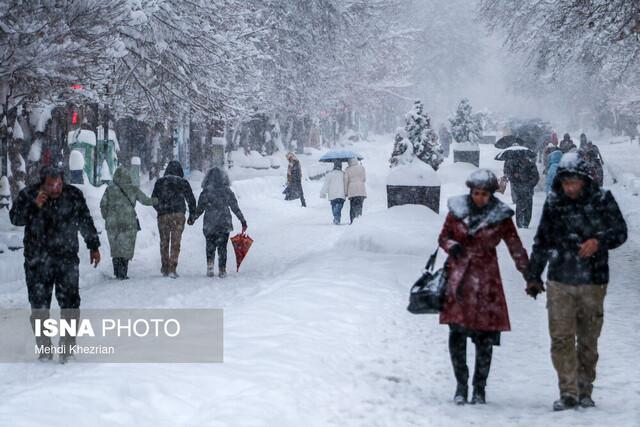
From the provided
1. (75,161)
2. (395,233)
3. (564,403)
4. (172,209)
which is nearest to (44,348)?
(564,403)

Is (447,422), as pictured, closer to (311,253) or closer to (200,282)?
(200,282)

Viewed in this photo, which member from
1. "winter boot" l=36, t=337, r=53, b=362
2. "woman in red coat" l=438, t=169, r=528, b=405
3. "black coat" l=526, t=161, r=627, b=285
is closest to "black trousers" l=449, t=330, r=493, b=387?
"woman in red coat" l=438, t=169, r=528, b=405

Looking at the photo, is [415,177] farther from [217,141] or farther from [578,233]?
[217,141]

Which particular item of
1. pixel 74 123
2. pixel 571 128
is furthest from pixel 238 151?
pixel 571 128

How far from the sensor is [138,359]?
7.12 meters

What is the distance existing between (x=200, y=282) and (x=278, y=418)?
738 cm

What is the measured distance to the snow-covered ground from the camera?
573 cm

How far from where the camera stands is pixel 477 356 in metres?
6.36

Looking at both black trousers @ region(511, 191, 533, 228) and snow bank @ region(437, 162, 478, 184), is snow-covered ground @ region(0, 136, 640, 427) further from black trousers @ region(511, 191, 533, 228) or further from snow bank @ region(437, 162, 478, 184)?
snow bank @ region(437, 162, 478, 184)

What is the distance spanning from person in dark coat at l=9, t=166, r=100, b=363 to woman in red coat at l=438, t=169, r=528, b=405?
3.63m

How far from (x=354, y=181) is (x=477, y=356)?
14.6 metres

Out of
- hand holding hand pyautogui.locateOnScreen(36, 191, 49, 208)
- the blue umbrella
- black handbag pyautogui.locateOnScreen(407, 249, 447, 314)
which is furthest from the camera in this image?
the blue umbrella

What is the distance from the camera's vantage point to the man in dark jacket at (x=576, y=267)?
6094 millimetres

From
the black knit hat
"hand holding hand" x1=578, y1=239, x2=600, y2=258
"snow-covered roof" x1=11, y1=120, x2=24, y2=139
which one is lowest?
"hand holding hand" x1=578, y1=239, x2=600, y2=258
